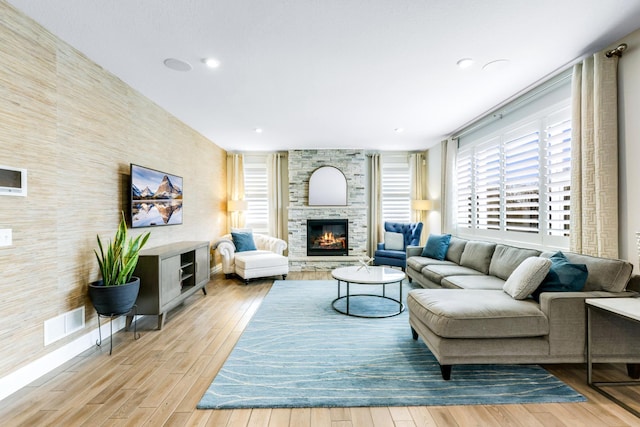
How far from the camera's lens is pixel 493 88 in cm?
329

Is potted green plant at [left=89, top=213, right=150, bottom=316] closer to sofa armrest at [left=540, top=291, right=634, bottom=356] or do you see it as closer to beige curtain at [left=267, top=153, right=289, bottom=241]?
sofa armrest at [left=540, top=291, right=634, bottom=356]

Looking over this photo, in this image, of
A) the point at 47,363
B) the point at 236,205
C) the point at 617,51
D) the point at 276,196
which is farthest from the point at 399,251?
the point at 47,363

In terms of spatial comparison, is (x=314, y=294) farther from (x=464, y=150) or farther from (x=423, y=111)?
(x=464, y=150)

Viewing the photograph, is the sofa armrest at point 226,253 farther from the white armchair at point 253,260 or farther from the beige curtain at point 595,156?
the beige curtain at point 595,156

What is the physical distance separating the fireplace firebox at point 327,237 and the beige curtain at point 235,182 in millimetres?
1559

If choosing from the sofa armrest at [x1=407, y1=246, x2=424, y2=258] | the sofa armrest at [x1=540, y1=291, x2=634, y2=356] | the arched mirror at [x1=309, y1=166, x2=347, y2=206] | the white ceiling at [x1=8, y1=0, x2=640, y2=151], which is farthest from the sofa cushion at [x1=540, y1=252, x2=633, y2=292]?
the arched mirror at [x1=309, y1=166, x2=347, y2=206]

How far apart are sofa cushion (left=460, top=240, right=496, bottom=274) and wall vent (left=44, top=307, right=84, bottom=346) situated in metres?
4.19

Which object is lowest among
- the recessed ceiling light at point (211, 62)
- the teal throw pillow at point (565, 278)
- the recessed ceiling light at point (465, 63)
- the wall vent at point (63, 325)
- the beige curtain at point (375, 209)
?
the wall vent at point (63, 325)

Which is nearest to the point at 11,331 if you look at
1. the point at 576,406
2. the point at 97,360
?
the point at 97,360

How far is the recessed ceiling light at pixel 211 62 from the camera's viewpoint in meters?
2.62

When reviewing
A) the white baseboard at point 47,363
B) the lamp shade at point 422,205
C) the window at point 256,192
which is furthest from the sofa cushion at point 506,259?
the window at point 256,192

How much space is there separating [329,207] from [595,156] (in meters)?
4.35

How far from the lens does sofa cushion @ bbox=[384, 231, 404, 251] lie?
223 inches

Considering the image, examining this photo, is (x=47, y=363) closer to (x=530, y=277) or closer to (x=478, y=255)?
(x=530, y=277)
